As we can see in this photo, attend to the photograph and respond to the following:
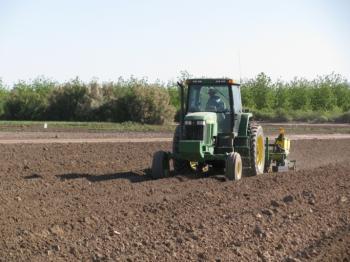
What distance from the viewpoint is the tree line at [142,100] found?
4631 cm

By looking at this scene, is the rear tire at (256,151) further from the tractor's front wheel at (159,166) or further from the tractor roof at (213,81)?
the tractor's front wheel at (159,166)

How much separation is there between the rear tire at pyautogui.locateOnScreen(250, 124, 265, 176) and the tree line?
29.8 metres

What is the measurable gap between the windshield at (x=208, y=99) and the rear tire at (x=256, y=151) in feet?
3.04

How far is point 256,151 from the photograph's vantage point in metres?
15.0

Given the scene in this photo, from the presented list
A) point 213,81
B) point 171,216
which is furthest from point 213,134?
point 171,216

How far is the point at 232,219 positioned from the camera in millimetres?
8844

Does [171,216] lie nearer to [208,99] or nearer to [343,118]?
[208,99]

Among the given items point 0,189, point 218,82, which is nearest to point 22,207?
point 0,189

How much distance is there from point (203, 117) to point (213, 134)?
68 cm

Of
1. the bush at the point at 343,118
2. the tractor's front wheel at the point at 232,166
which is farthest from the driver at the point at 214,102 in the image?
the bush at the point at 343,118

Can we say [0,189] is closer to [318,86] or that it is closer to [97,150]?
[97,150]

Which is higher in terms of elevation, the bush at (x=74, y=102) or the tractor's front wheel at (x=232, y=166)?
the bush at (x=74, y=102)

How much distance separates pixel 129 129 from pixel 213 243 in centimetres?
2935

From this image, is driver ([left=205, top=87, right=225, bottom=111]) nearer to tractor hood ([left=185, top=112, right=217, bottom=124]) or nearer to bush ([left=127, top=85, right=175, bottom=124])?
tractor hood ([left=185, top=112, right=217, bottom=124])
